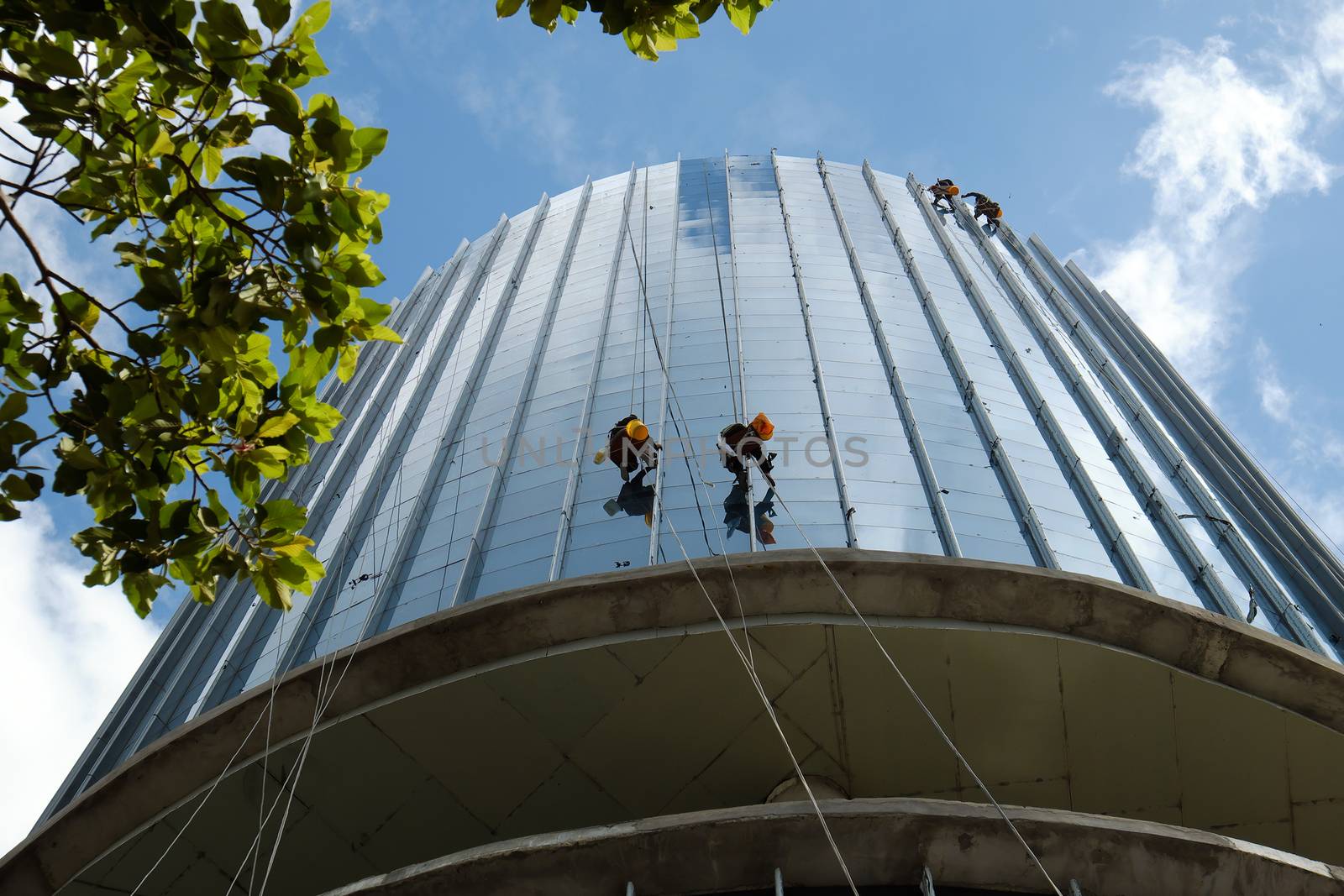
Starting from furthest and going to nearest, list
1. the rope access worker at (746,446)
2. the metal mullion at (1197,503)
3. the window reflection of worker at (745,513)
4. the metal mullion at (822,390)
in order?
the metal mullion at (1197,503) < the rope access worker at (746,446) < the metal mullion at (822,390) < the window reflection of worker at (745,513)

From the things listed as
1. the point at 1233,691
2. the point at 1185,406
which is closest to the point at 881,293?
the point at 1185,406

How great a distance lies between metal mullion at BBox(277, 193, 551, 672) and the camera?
568 inches

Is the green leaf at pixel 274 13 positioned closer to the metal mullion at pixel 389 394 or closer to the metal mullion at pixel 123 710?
the metal mullion at pixel 123 710

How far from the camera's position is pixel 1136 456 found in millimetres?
17656

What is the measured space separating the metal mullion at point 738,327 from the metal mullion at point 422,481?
186 inches

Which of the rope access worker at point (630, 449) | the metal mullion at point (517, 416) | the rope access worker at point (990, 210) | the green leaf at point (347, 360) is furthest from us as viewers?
the rope access worker at point (990, 210)

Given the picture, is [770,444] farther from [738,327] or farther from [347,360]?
[347,360]

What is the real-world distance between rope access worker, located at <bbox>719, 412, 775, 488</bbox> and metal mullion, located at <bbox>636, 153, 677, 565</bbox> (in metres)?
0.61

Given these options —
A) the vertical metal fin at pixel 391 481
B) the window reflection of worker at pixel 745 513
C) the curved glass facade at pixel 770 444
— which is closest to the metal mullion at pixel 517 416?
the curved glass facade at pixel 770 444

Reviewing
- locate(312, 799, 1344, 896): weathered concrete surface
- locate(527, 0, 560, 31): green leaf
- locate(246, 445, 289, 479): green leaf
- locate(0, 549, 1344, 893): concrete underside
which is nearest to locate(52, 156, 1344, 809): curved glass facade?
locate(0, 549, 1344, 893): concrete underside

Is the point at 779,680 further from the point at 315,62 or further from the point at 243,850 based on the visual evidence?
the point at 315,62

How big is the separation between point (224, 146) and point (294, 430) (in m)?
1.54

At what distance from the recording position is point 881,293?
21.9 m

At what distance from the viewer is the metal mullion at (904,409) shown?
1388 cm
